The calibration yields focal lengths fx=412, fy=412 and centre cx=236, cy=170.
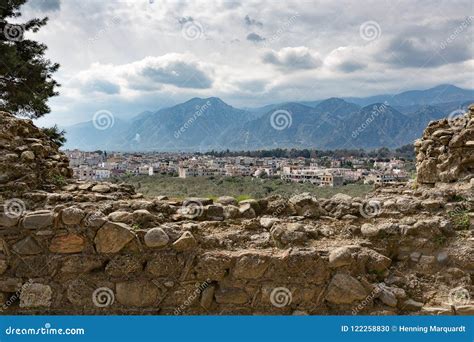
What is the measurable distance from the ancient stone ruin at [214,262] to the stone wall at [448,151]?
1.03 metres

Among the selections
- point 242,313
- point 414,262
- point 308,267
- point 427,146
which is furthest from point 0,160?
point 427,146

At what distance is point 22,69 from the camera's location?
15781 mm

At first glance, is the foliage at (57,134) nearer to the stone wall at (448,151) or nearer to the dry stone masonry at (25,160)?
the dry stone masonry at (25,160)

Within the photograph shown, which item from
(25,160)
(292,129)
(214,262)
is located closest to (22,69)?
(25,160)

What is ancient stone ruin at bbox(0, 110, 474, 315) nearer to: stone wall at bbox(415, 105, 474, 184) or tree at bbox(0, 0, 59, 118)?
stone wall at bbox(415, 105, 474, 184)

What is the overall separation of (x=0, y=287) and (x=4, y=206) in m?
1.06

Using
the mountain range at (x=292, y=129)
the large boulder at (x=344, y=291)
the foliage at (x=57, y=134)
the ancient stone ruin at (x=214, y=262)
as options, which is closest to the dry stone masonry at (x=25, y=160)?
the ancient stone ruin at (x=214, y=262)

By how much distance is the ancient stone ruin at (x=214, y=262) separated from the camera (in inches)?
209

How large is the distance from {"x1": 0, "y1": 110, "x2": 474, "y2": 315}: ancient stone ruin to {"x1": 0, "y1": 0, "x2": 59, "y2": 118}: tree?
1110cm

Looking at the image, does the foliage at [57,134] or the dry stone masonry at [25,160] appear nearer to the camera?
the dry stone masonry at [25,160]

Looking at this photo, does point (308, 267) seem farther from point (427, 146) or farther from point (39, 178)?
point (39, 178)

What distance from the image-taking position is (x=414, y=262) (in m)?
5.69

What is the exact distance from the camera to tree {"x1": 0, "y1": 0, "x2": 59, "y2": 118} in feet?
50.3

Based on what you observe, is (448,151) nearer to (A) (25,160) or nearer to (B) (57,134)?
(A) (25,160)
